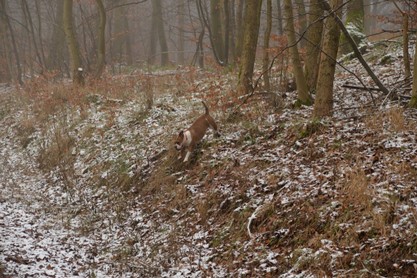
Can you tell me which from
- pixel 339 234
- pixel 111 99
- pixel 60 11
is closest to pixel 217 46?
pixel 111 99

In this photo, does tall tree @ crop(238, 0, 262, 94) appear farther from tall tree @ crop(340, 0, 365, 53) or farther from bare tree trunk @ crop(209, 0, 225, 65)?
bare tree trunk @ crop(209, 0, 225, 65)

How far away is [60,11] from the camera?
25.5m

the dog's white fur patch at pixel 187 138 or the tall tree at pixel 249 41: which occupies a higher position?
the tall tree at pixel 249 41

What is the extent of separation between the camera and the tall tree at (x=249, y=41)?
1059cm

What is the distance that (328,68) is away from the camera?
7668 mm

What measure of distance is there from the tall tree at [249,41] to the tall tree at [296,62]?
1.55 metres

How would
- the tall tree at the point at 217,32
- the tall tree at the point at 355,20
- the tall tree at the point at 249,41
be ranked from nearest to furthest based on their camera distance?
the tall tree at the point at 249,41, the tall tree at the point at 355,20, the tall tree at the point at 217,32

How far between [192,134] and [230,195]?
2.07 meters

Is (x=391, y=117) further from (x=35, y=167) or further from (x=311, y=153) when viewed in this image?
(x=35, y=167)

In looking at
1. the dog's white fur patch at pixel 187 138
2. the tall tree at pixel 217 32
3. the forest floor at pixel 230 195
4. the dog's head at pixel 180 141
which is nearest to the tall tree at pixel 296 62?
the forest floor at pixel 230 195

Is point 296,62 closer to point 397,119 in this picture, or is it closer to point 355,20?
point 397,119

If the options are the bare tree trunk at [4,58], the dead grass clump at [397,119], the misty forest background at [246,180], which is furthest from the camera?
the bare tree trunk at [4,58]

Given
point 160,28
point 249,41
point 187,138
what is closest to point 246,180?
point 187,138

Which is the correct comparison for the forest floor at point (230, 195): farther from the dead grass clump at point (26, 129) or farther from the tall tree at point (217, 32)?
the tall tree at point (217, 32)
